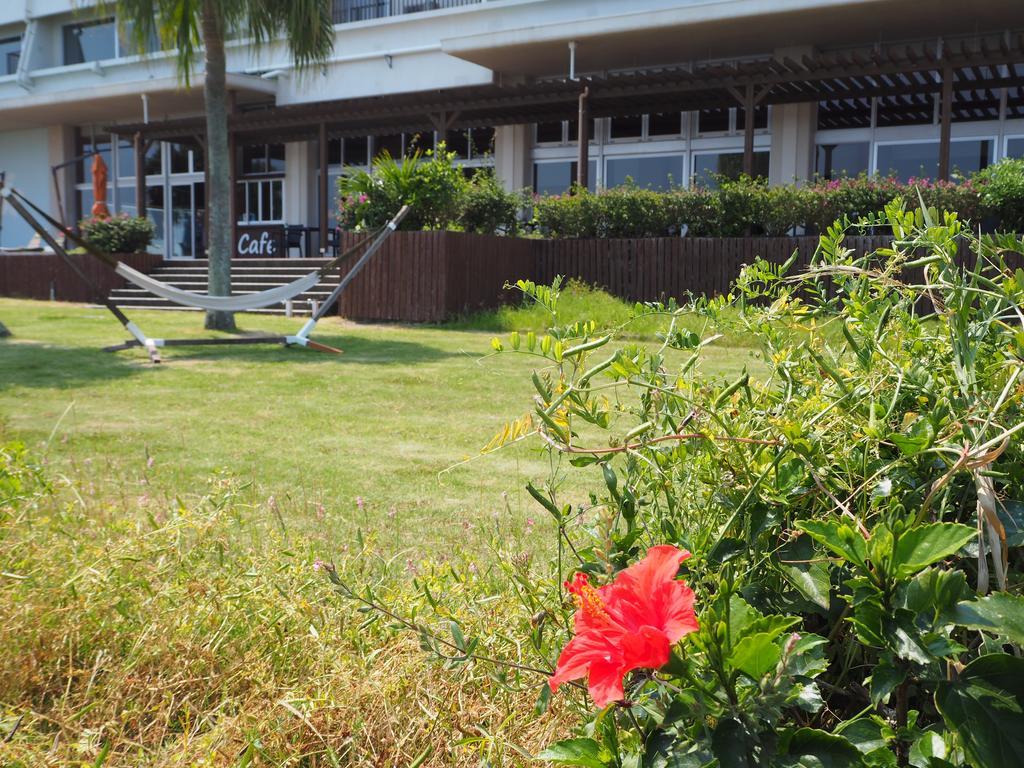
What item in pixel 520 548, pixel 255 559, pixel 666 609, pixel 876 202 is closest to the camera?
pixel 666 609

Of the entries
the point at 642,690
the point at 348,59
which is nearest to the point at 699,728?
the point at 642,690

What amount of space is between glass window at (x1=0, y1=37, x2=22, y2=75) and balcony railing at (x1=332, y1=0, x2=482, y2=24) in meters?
12.4

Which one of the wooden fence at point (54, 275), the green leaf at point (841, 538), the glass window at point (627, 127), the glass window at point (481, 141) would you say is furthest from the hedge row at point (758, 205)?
the green leaf at point (841, 538)

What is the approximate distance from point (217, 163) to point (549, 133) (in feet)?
34.0

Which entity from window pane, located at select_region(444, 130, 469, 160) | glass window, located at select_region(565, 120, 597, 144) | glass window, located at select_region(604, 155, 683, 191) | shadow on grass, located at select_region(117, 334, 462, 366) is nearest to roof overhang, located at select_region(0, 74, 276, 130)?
window pane, located at select_region(444, 130, 469, 160)

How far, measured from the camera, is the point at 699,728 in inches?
37.2

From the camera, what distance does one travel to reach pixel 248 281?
16906 millimetres

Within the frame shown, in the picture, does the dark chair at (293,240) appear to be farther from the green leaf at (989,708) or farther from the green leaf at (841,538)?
the green leaf at (989,708)

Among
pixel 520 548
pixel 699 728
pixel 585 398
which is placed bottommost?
pixel 520 548

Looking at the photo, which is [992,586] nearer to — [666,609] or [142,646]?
[666,609]

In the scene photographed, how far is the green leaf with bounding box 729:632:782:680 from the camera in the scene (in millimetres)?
830

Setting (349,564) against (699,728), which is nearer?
(699,728)

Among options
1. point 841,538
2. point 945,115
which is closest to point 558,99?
point 945,115

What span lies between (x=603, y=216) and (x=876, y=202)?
3.90 meters
